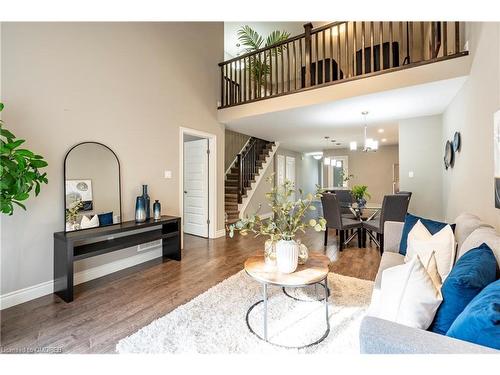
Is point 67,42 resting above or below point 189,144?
above

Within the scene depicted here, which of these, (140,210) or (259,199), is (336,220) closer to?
(140,210)

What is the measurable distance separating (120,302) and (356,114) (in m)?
4.43

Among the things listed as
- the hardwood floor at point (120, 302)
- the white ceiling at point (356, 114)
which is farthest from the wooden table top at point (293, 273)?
the white ceiling at point (356, 114)

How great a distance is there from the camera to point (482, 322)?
0.78 metres

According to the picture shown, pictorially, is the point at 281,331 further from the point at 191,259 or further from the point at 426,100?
the point at 426,100

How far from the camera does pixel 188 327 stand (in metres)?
1.89

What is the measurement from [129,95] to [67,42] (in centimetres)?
80

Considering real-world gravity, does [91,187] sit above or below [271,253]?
above

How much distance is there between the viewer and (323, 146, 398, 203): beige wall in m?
8.59

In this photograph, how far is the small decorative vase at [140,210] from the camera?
3.21m

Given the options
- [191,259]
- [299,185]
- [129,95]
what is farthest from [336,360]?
[299,185]

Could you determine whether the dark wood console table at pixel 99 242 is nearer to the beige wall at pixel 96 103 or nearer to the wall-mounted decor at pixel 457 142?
the beige wall at pixel 96 103

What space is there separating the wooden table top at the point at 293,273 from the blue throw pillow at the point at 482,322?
916 millimetres

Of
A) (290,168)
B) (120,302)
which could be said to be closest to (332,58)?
(120,302)
